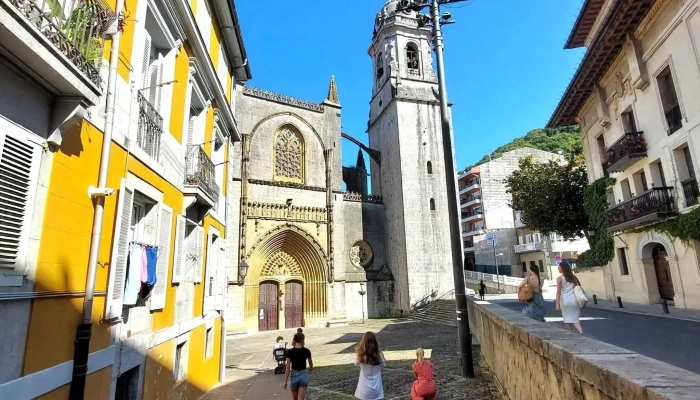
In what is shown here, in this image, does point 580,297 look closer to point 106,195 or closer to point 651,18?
point 106,195

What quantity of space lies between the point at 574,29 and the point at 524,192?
823cm

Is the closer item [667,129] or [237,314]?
[667,129]

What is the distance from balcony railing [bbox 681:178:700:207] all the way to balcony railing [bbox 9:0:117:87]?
1495 centimetres

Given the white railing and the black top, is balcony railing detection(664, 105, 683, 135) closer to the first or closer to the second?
the black top

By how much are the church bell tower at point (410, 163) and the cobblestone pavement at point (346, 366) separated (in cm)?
575

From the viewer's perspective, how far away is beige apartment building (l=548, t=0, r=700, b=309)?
38.0ft

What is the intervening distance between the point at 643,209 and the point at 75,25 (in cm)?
1659

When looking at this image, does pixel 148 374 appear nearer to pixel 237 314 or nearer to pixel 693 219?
pixel 693 219

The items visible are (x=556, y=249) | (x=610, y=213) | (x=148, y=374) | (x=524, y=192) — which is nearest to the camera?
(x=148, y=374)

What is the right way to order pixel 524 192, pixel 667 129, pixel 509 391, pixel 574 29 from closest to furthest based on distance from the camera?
pixel 509 391 → pixel 667 129 → pixel 574 29 → pixel 524 192

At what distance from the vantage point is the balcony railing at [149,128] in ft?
17.9

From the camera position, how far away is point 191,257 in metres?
7.84

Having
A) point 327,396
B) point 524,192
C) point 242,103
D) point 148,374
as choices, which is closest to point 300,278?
point 242,103

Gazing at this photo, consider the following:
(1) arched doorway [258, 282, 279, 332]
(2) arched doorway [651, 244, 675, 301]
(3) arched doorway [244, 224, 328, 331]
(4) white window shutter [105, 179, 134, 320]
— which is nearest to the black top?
(4) white window shutter [105, 179, 134, 320]
